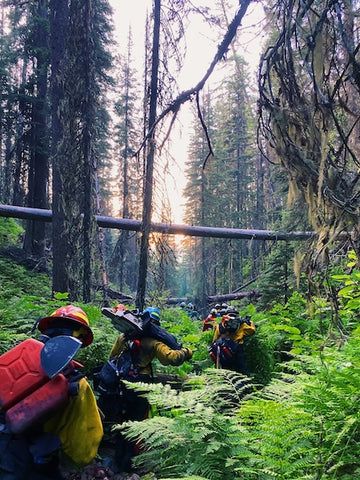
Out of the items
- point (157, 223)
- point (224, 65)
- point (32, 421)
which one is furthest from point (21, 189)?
point (32, 421)

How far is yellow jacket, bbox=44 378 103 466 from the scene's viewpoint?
8.96 ft

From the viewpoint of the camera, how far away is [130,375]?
16.6 feet

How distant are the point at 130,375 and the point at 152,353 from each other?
447 millimetres

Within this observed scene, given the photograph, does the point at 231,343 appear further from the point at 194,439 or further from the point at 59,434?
the point at 194,439

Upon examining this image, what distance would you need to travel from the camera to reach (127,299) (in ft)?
52.9

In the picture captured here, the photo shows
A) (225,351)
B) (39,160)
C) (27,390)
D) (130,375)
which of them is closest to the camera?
(27,390)

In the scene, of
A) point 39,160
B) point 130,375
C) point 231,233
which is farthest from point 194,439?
point 39,160

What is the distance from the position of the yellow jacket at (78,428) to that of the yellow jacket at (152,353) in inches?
93.2

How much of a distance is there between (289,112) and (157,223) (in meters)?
5.37

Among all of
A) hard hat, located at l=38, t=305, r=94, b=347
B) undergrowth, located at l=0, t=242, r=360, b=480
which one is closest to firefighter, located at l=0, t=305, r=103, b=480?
hard hat, located at l=38, t=305, r=94, b=347

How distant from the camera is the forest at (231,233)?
7.59 feet

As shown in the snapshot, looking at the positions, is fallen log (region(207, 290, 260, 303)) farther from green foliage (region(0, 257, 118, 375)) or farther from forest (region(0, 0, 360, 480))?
green foliage (region(0, 257, 118, 375))

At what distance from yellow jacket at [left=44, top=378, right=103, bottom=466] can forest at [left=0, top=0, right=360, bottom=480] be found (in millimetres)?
455

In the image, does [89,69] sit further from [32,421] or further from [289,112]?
[32,421]
